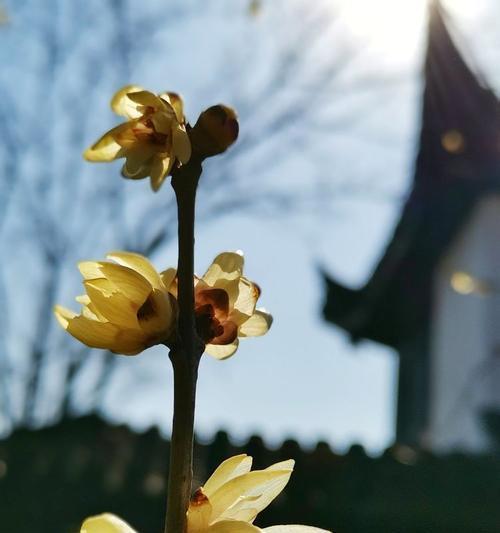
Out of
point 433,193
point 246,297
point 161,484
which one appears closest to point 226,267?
point 246,297

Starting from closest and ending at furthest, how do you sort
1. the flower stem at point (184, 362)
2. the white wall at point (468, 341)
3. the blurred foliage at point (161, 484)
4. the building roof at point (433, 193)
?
the flower stem at point (184, 362) < the blurred foliage at point (161, 484) < the building roof at point (433, 193) < the white wall at point (468, 341)

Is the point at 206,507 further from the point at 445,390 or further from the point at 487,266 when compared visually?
the point at 445,390

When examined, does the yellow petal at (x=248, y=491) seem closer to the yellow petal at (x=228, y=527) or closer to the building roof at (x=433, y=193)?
the yellow petal at (x=228, y=527)

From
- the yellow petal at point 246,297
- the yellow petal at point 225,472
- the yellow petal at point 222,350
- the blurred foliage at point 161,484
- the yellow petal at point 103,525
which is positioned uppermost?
the yellow petal at point 246,297

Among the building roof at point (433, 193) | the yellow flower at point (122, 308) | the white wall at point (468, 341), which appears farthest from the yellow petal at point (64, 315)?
the white wall at point (468, 341)

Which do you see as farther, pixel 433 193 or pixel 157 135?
pixel 433 193

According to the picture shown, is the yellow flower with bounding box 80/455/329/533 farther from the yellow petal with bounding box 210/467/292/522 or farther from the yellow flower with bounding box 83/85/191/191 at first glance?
the yellow flower with bounding box 83/85/191/191

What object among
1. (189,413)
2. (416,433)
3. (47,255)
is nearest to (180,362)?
(189,413)

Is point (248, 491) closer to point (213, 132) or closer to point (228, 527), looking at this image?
point (228, 527)
